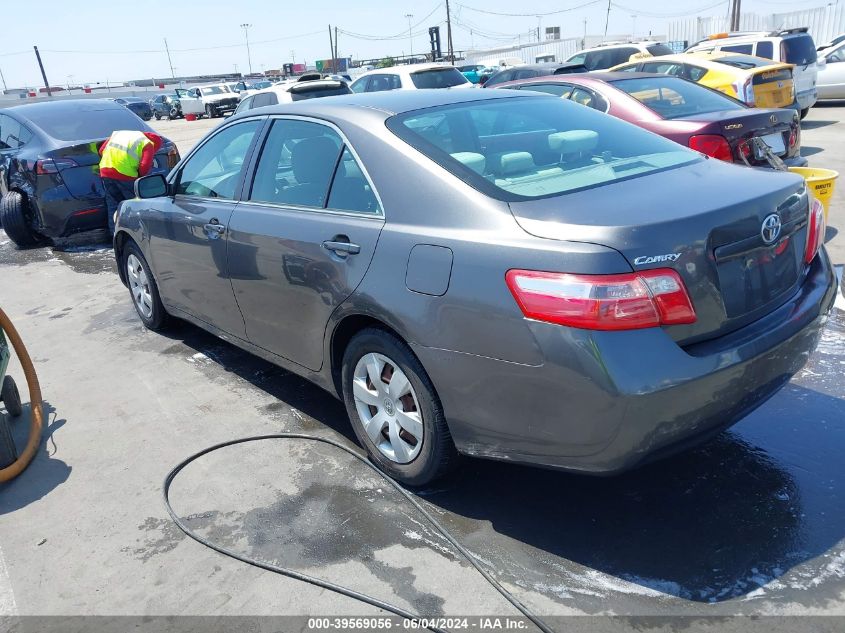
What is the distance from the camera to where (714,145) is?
5.95 metres

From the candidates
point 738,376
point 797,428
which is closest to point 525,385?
point 738,376

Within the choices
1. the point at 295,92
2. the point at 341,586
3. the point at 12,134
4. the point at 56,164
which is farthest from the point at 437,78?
the point at 341,586

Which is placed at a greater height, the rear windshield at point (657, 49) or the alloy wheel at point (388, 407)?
the rear windshield at point (657, 49)

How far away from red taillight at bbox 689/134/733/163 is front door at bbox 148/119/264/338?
376 cm

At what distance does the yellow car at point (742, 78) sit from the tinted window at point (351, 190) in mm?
8416

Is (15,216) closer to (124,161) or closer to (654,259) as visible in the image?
(124,161)

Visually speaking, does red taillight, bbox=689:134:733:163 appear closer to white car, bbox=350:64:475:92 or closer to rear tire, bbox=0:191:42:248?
rear tire, bbox=0:191:42:248

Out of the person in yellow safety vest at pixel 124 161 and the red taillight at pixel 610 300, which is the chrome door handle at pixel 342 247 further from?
the person in yellow safety vest at pixel 124 161

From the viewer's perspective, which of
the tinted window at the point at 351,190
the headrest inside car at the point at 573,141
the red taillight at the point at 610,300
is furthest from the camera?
the headrest inside car at the point at 573,141

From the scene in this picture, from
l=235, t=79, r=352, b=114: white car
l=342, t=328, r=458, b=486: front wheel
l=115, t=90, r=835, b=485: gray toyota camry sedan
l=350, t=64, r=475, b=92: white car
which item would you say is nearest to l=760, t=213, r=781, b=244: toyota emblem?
l=115, t=90, r=835, b=485: gray toyota camry sedan

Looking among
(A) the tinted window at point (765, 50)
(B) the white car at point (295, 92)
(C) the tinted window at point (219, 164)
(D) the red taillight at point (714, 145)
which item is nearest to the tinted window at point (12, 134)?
(B) the white car at point (295, 92)

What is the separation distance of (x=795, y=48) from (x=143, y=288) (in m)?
13.8

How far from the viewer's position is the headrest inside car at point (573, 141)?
3.32m

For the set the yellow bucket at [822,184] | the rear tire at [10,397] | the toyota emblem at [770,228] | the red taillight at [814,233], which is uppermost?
the toyota emblem at [770,228]
